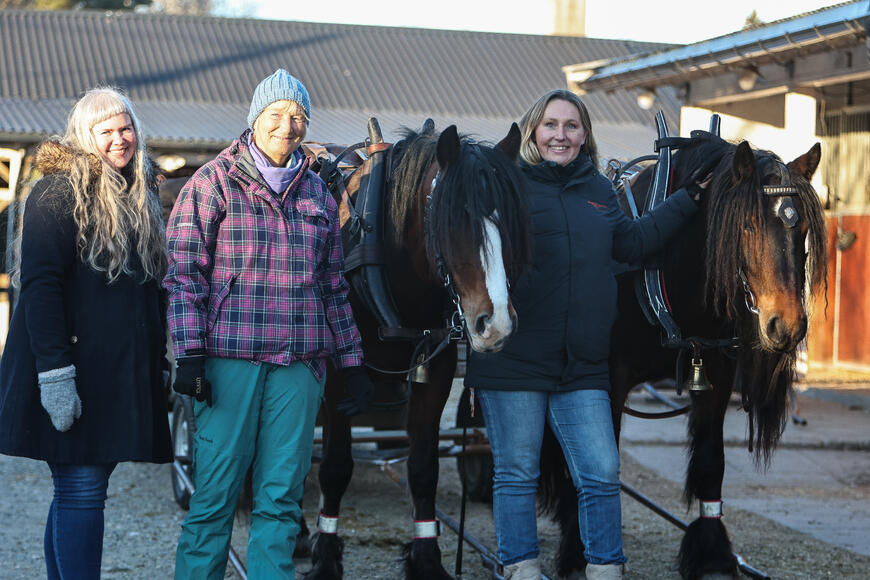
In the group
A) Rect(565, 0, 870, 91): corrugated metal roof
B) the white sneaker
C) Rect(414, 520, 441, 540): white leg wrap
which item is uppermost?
Rect(565, 0, 870, 91): corrugated metal roof

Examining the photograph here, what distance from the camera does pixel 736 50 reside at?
392 inches

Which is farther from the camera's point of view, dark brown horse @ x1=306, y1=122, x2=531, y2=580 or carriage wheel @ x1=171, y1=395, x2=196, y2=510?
carriage wheel @ x1=171, y1=395, x2=196, y2=510

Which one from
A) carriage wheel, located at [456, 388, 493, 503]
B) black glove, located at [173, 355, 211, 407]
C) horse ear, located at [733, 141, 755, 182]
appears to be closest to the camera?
black glove, located at [173, 355, 211, 407]

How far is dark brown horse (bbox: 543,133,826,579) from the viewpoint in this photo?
365cm

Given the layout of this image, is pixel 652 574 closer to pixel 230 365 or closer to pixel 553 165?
pixel 553 165

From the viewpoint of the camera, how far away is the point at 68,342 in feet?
10.4

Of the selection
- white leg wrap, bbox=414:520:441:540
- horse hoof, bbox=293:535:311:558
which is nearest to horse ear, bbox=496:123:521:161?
white leg wrap, bbox=414:520:441:540

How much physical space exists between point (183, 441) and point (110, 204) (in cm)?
333

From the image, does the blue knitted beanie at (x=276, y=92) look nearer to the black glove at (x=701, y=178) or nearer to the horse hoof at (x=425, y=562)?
the black glove at (x=701, y=178)

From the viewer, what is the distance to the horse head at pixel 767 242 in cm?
360

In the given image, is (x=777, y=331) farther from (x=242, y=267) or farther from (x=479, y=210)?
(x=242, y=267)

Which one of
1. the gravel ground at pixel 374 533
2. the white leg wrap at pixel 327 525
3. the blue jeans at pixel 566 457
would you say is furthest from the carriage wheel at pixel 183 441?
the blue jeans at pixel 566 457

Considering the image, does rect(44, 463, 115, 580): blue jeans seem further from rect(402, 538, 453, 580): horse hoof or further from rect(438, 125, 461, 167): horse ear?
rect(438, 125, 461, 167): horse ear

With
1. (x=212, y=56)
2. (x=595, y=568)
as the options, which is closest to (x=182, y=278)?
(x=595, y=568)
